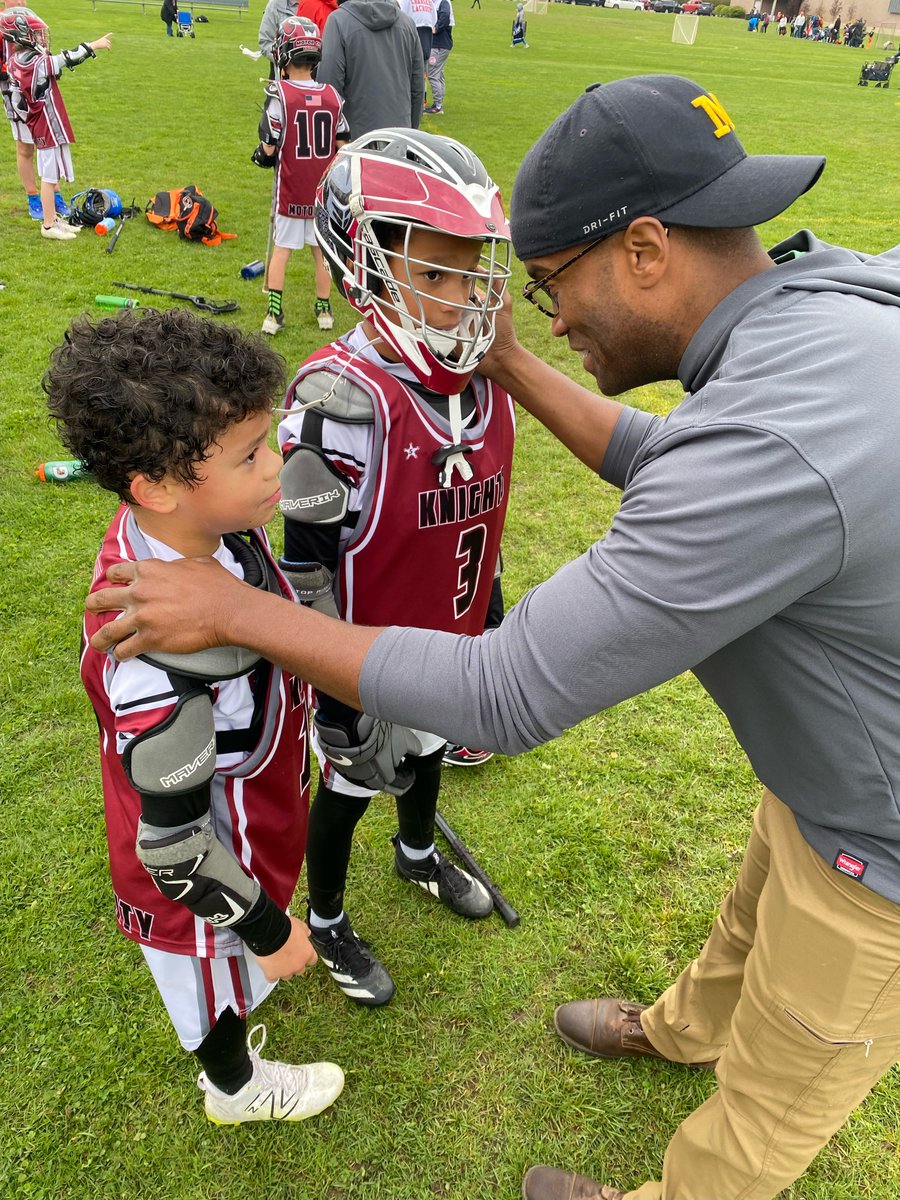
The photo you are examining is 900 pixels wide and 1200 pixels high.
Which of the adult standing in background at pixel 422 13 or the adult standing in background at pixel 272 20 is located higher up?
the adult standing in background at pixel 422 13

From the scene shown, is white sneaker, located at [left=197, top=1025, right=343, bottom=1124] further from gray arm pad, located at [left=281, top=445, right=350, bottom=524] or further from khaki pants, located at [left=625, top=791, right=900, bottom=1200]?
gray arm pad, located at [left=281, top=445, right=350, bottom=524]

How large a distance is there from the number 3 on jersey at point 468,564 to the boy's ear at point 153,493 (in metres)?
0.93

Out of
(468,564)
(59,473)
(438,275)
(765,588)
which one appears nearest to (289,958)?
(468,564)

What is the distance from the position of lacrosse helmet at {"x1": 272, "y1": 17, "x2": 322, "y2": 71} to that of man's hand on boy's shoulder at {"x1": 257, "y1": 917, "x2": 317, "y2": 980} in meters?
7.36

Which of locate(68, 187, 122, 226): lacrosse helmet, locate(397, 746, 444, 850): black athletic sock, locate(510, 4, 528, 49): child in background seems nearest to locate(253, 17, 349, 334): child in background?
locate(68, 187, 122, 226): lacrosse helmet

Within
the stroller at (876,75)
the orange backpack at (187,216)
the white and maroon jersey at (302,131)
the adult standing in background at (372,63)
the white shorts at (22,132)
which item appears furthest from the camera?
the stroller at (876,75)

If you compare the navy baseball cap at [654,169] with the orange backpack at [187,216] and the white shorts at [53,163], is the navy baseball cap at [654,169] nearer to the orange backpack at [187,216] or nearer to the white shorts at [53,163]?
the orange backpack at [187,216]

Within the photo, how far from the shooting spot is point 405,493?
2.23m

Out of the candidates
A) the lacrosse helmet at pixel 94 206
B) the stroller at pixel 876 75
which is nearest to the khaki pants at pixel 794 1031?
the lacrosse helmet at pixel 94 206

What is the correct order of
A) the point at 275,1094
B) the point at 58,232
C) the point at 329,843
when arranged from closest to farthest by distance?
the point at 275,1094 → the point at 329,843 → the point at 58,232

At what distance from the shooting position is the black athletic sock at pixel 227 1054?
7.19 feet

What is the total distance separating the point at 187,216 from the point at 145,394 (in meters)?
9.32

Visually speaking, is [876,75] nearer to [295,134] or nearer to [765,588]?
[295,134]

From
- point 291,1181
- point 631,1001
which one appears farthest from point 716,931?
point 291,1181
